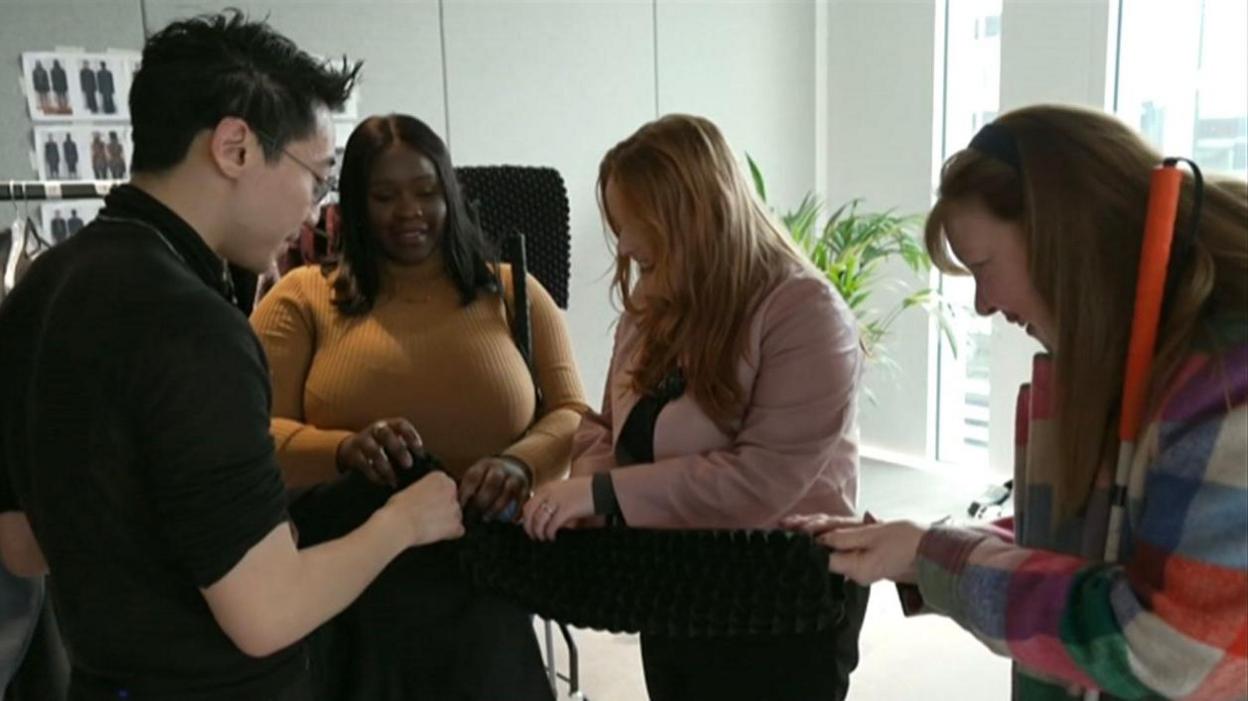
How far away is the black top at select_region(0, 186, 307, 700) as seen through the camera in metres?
0.87

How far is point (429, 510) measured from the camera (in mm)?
1157

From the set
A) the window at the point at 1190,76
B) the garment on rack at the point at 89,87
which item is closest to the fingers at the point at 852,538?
the garment on rack at the point at 89,87

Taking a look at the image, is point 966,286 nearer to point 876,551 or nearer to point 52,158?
point 876,551

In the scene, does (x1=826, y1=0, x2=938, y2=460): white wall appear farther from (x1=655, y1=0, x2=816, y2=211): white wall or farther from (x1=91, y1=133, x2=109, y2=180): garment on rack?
(x1=91, y1=133, x2=109, y2=180): garment on rack

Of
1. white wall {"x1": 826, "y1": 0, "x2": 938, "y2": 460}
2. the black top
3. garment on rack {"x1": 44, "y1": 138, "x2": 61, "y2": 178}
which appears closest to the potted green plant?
white wall {"x1": 826, "y1": 0, "x2": 938, "y2": 460}

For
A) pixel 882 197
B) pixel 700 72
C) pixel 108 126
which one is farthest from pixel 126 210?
pixel 882 197

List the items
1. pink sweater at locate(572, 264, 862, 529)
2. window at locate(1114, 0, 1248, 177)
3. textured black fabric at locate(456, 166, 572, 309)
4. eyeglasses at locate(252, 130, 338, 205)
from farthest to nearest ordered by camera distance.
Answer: window at locate(1114, 0, 1248, 177), textured black fabric at locate(456, 166, 572, 309), pink sweater at locate(572, 264, 862, 529), eyeglasses at locate(252, 130, 338, 205)

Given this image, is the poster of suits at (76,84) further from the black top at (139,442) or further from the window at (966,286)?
the window at (966,286)

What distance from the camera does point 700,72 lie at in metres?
3.86

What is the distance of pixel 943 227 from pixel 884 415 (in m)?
3.37

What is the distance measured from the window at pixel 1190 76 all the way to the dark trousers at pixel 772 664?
2.52 metres

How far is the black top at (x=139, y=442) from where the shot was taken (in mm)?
873

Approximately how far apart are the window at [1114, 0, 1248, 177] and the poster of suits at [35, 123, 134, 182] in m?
3.08

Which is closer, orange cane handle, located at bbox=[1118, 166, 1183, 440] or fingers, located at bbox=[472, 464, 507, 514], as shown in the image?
orange cane handle, located at bbox=[1118, 166, 1183, 440]
